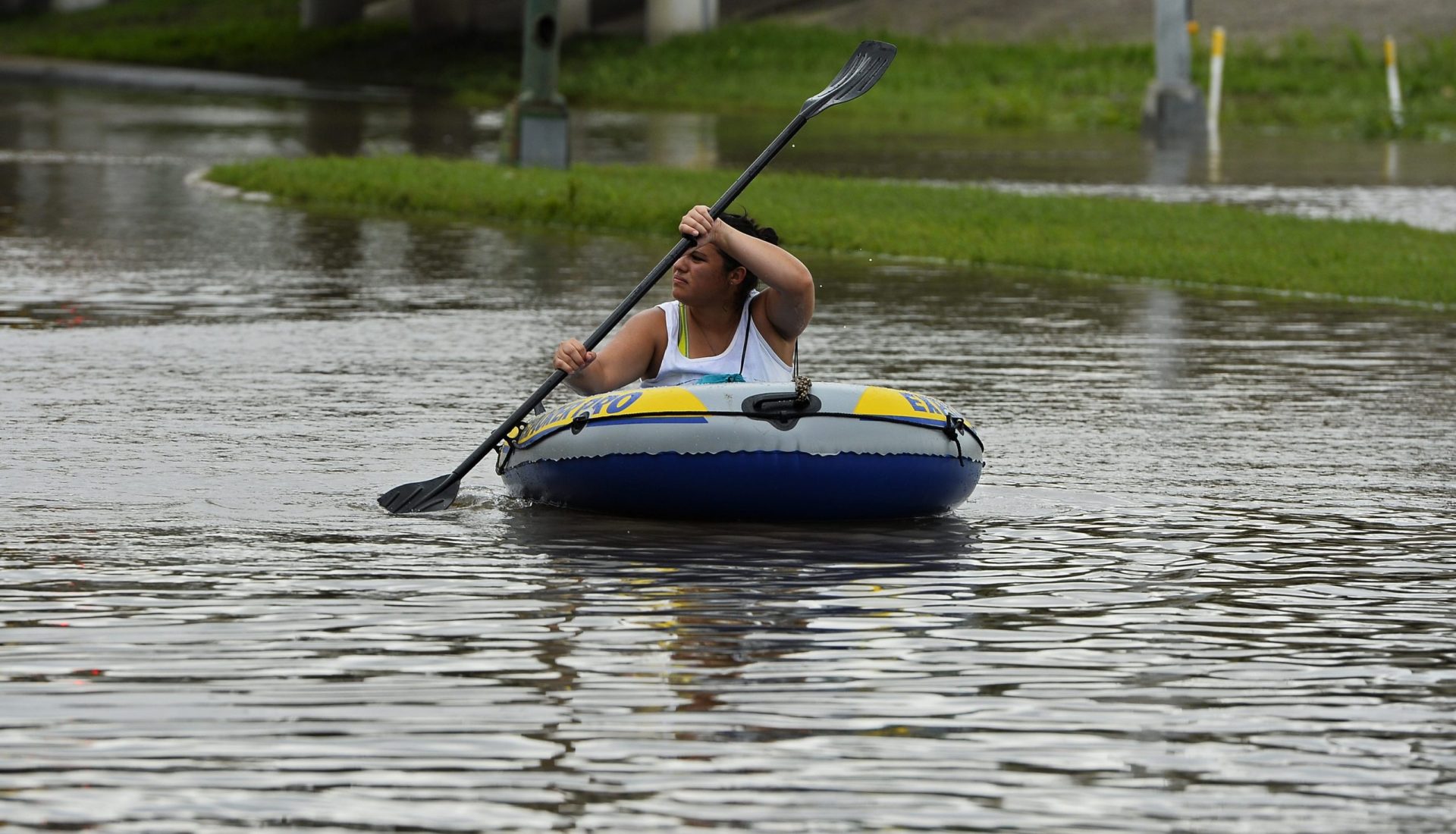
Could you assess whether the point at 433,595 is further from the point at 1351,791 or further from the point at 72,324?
the point at 72,324

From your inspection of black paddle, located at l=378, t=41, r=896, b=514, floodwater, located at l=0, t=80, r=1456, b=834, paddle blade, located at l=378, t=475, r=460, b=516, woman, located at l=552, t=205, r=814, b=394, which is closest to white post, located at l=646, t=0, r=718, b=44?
floodwater, located at l=0, t=80, r=1456, b=834

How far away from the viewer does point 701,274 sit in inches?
328

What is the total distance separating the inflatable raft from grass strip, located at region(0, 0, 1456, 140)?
2338cm

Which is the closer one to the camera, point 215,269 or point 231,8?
point 215,269

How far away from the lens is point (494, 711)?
5645 millimetres

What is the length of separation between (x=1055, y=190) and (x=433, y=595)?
51.4ft

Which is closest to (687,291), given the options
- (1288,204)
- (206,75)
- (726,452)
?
(726,452)

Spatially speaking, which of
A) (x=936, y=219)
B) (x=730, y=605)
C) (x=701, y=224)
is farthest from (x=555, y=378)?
(x=936, y=219)

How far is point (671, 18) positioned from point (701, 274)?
39.1 m

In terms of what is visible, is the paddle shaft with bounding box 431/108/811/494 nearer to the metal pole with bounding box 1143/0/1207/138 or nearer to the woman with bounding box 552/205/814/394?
the woman with bounding box 552/205/814/394

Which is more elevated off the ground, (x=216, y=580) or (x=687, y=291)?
(x=687, y=291)

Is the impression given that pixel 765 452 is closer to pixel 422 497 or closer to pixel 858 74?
pixel 422 497

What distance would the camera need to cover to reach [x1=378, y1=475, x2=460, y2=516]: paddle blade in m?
8.41

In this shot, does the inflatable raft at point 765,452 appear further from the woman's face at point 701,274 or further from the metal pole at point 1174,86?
the metal pole at point 1174,86
